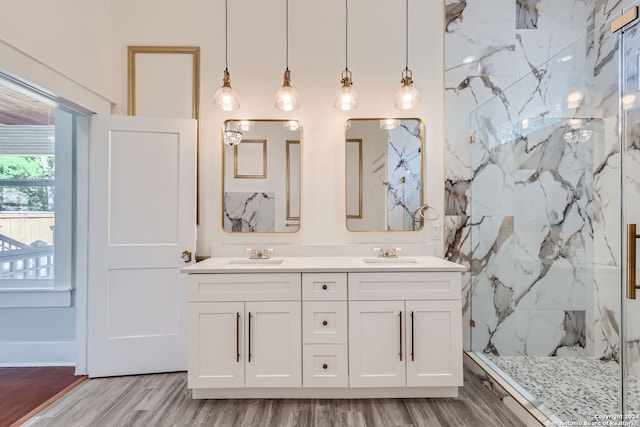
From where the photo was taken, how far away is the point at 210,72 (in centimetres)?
262

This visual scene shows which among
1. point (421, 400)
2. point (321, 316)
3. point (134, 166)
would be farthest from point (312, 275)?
point (134, 166)

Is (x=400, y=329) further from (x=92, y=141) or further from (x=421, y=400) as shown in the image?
(x=92, y=141)

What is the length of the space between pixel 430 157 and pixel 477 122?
438 millimetres

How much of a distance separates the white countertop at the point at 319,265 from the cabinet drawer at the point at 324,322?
0.21 m

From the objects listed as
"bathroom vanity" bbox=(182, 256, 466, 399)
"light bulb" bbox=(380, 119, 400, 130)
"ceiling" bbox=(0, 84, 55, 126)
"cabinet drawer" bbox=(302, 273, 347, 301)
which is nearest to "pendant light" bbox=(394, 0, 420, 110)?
"light bulb" bbox=(380, 119, 400, 130)

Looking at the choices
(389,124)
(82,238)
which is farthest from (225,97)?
(82,238)

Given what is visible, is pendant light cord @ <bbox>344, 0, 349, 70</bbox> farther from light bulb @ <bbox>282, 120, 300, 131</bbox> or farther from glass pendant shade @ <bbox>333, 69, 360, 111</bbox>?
light bulb @ <bbox>282, 120, 300, 131</bbox>

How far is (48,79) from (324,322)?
7.22ft

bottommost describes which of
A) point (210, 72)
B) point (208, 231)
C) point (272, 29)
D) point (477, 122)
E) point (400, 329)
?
point (400, 329)

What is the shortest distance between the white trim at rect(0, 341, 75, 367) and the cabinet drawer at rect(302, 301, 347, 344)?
2018 millimetres

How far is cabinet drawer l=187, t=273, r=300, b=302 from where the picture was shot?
2.02 metres

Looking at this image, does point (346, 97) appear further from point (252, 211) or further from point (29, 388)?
point (29, 388)

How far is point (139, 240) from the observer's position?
2.42 metres

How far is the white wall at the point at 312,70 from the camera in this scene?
2609 millimetres
